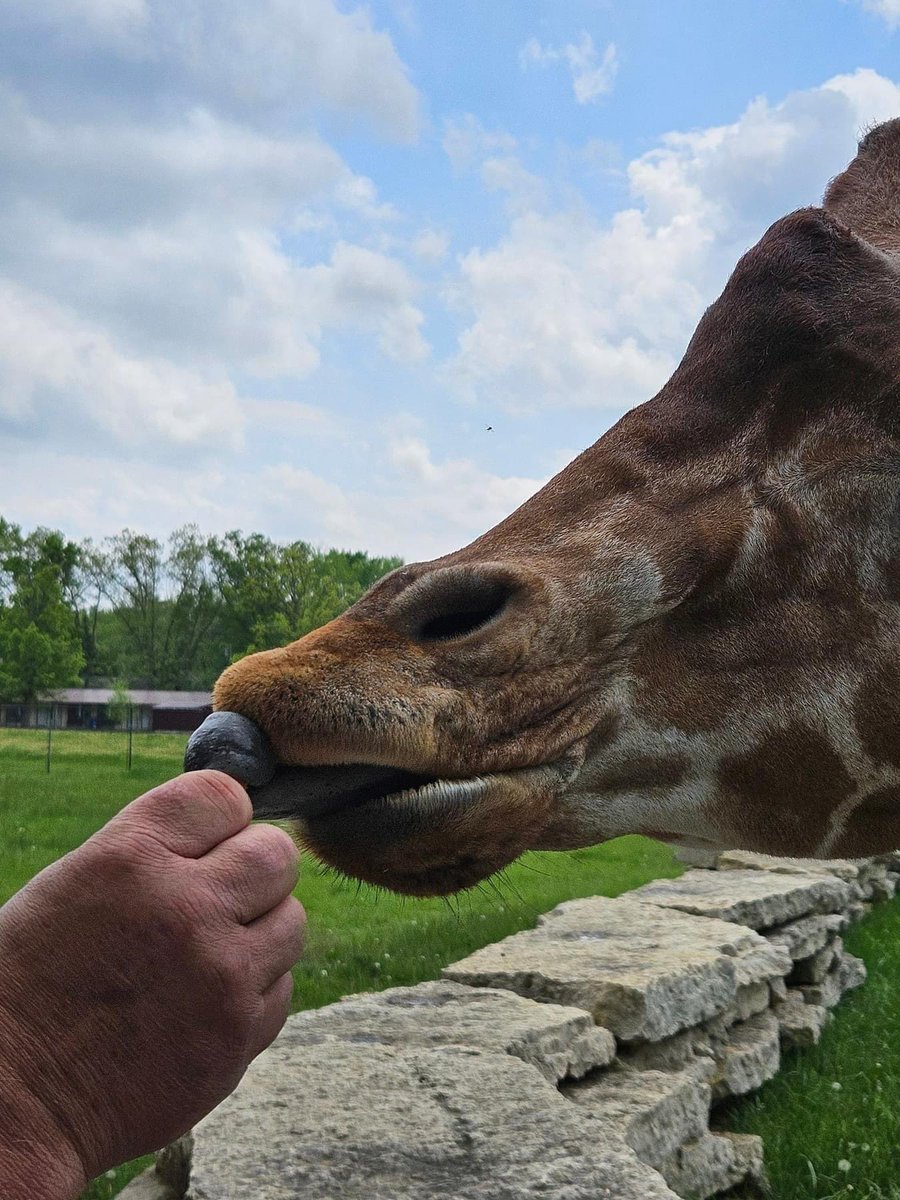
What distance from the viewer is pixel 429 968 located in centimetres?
602

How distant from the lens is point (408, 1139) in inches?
117

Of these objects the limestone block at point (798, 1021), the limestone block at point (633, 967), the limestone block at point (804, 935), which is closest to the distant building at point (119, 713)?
the limestone block at point (804, 935)

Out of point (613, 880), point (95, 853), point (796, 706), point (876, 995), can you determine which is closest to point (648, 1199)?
point (796, 706)

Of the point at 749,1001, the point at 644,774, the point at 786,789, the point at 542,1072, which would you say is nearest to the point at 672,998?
the point at 542,1072

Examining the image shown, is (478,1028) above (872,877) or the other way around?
above

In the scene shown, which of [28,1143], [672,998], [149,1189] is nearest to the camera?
[28,1143]

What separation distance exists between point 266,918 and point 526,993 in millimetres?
3451

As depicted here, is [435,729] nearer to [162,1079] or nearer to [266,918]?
[266,918]

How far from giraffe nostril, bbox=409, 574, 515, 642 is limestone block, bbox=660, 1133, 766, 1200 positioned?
2.74 m

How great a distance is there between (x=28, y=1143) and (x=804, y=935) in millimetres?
5917

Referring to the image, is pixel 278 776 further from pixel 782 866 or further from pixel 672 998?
pixel 782 866

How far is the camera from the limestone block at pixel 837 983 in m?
6.30

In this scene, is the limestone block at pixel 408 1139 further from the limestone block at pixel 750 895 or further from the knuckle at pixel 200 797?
the limestone block at pixel 750 895

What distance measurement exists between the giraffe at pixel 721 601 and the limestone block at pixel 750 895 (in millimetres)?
4207
